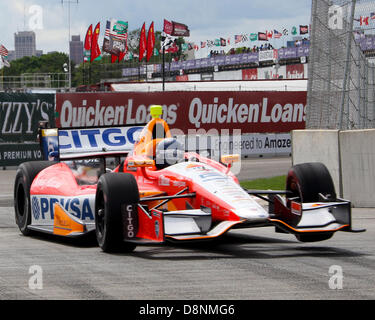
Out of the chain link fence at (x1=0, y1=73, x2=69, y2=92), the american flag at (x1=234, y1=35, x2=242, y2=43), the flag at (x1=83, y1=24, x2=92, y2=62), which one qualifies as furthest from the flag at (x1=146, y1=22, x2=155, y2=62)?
the american flag at (x1=234, y1=35, x2=242, y2=43)

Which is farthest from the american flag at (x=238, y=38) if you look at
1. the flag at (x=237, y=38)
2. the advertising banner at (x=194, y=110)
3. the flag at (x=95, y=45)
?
the advertising banner at (x=194, y=110)

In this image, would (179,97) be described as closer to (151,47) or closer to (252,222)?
(252,222)

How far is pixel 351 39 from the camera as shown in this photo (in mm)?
14719

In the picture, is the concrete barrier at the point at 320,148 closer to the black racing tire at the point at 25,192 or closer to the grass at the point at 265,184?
the grass at the point at 265,184

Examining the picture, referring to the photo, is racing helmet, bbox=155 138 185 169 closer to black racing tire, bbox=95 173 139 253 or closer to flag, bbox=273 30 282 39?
black racing tire, bbox=95 173 139 253

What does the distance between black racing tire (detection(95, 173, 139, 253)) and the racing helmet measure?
4.50 ft

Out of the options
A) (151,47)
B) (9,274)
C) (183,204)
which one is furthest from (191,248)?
(151,47)

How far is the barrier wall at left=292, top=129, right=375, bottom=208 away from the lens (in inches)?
550

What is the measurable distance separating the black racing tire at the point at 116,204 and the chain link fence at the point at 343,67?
300 inches

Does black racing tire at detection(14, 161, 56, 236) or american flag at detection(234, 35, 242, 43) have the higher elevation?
american flag at detection(234, 35, 242, 43)

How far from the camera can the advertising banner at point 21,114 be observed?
29.7 metres

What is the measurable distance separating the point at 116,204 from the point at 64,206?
5.71 ft

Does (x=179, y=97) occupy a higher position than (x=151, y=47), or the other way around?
(x=151, y=47)
